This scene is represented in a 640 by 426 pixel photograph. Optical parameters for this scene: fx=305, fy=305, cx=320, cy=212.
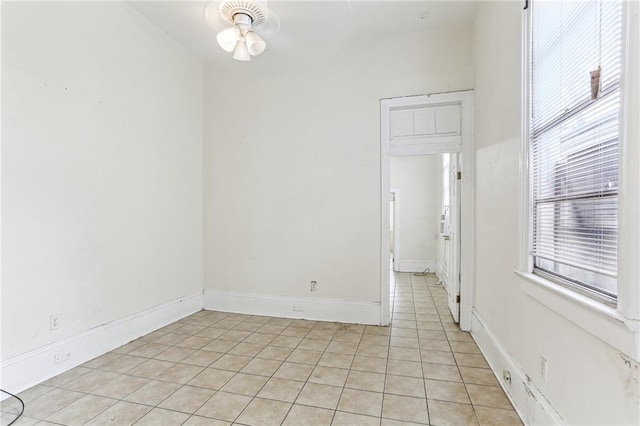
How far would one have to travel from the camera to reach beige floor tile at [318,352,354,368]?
8.19 ft

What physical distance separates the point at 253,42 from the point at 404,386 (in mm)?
3106

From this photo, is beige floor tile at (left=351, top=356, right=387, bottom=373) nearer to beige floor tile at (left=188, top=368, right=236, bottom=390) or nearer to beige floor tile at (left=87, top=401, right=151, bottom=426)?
beige floor tile at (left=188, top=368, right=236, bottom=390)

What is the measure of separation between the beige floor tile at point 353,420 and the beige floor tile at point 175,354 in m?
1.52

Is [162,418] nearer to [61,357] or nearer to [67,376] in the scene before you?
[67,376]

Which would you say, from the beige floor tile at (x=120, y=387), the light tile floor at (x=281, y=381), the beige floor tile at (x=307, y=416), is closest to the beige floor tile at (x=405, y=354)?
the light tile floor at (x=281, y=381)

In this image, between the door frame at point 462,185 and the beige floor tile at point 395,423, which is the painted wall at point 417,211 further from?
the beige floor tile at point 395,423

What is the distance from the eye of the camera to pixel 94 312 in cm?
267

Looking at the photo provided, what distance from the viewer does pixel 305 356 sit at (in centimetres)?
266

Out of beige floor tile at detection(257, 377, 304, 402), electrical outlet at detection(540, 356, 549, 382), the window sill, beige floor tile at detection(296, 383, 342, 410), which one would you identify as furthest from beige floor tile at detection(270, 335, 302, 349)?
the window sill

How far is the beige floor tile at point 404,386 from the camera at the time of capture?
2.09m

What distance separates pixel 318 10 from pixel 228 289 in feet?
10.9

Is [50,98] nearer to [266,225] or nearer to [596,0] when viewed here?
[266,225]

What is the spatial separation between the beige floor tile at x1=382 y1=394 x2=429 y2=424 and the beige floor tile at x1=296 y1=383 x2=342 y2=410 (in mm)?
324

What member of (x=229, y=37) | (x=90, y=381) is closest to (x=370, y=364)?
(x=90, y=381)
